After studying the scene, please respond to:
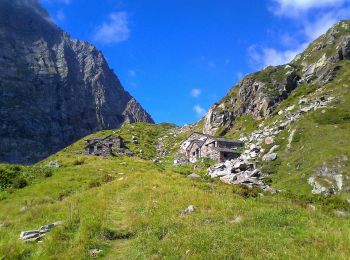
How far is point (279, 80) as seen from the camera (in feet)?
364

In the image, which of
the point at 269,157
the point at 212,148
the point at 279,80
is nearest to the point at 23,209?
the point at 269,157

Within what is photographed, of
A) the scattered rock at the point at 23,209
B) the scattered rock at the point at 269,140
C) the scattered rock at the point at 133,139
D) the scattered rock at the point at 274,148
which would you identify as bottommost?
the scattered rock at the point at 23,209

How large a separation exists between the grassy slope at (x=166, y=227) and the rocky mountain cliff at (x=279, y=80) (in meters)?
74.4

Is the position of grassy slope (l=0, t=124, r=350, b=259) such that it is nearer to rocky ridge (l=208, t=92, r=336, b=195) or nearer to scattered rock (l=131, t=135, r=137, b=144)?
rocky ridge (l=208, t=92, r=336, b=195)

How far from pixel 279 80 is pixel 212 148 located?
36.7 metres

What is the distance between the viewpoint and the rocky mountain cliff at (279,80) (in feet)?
334

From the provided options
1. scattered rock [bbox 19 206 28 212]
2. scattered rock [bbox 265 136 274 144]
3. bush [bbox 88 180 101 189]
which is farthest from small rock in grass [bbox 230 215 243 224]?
scattered rock [bbox 265 136 274 144]

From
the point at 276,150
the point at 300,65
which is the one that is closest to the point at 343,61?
the point at 300,65

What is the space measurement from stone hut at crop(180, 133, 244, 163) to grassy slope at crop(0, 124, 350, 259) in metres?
46.6

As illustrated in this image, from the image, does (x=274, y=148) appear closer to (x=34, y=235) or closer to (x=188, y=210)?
(x=188, y=210)

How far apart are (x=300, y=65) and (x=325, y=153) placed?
72.1 meters

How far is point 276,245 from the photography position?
16.0m

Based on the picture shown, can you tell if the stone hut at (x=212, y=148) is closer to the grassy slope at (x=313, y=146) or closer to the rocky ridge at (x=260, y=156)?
the rocky ridge at (x=260, y=156)

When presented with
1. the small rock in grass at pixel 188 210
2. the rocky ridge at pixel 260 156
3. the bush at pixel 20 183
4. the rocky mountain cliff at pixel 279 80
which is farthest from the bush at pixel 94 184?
the rocky mountain cliff at pixel 279 80
